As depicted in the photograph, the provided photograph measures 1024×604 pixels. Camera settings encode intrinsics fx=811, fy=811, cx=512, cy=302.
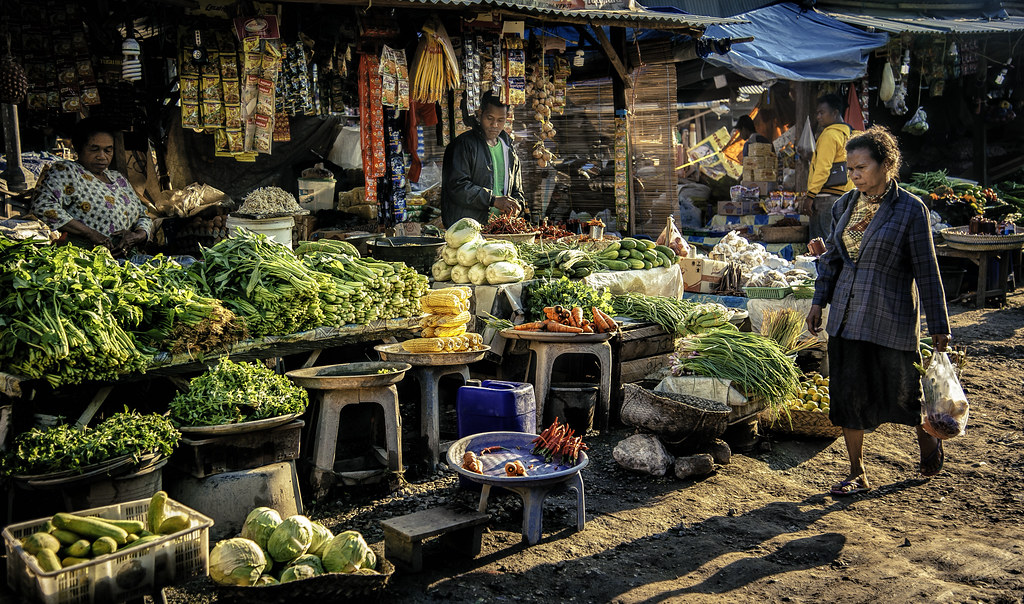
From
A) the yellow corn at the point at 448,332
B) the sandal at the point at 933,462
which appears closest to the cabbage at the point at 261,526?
the yellow corn at the point at 448,332

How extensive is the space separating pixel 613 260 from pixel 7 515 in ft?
16.9

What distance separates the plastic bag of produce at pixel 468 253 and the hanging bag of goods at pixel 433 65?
2.15m

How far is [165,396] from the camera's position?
4.86m

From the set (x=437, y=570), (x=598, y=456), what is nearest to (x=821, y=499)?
(x=598, y=456)

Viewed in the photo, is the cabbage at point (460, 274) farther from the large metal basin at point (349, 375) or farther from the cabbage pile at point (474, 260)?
the large metal basin at point (349, 375)

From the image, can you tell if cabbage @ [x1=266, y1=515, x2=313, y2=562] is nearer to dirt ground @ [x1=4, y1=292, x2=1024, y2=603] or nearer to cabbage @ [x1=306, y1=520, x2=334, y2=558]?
cabbage @ [x1=306, y1=520, x2=334, y2=558]

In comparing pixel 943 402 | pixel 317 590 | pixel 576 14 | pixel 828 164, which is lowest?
pixel 317 590

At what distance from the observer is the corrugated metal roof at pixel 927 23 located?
1306 centimetres

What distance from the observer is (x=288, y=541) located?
11.5 feet

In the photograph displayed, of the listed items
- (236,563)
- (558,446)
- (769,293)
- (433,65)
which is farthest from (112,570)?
(769,293)

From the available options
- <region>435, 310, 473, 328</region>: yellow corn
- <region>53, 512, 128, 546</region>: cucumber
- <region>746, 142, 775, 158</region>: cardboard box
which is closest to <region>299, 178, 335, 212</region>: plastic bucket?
<region>435, 310, 473, 328</region>: yellow corn

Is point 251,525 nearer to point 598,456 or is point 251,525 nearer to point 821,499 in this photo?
point 598,456

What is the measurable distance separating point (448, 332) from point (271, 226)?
6.53ft

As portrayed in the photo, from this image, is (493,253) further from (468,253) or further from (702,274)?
(702,274)
